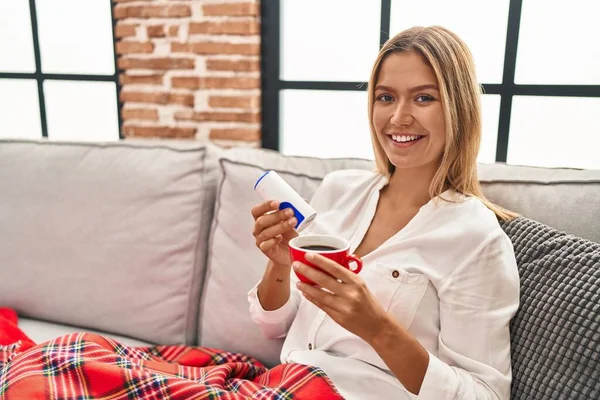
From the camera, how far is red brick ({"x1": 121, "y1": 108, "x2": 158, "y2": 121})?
203 centimetres

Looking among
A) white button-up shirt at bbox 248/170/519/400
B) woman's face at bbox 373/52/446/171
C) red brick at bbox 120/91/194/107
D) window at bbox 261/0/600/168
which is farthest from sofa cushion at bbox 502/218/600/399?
red brick at bbox 120/91/194/107

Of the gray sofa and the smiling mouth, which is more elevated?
the smiling mouth

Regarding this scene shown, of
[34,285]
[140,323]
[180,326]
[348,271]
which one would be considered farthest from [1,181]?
[348,271]

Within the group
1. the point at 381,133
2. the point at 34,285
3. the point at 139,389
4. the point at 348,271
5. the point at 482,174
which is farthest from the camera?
the point at 34,285

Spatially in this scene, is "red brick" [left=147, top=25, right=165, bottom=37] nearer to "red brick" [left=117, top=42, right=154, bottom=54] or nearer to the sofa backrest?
"red brick" [left=117, top=42, right=154, bottom=54]

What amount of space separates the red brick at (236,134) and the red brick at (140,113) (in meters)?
0.27

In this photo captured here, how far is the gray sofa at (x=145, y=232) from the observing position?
4.50 ft

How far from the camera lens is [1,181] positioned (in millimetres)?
1633

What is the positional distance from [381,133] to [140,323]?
2.93 ft

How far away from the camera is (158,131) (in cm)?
204

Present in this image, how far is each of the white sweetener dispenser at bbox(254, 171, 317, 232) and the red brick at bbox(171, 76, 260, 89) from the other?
0.99 metres

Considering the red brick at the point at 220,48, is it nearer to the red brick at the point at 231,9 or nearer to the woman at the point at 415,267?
the red brick at the point at 231,9

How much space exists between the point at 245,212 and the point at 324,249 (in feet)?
1.87

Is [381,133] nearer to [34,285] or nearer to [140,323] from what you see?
[140,323]
